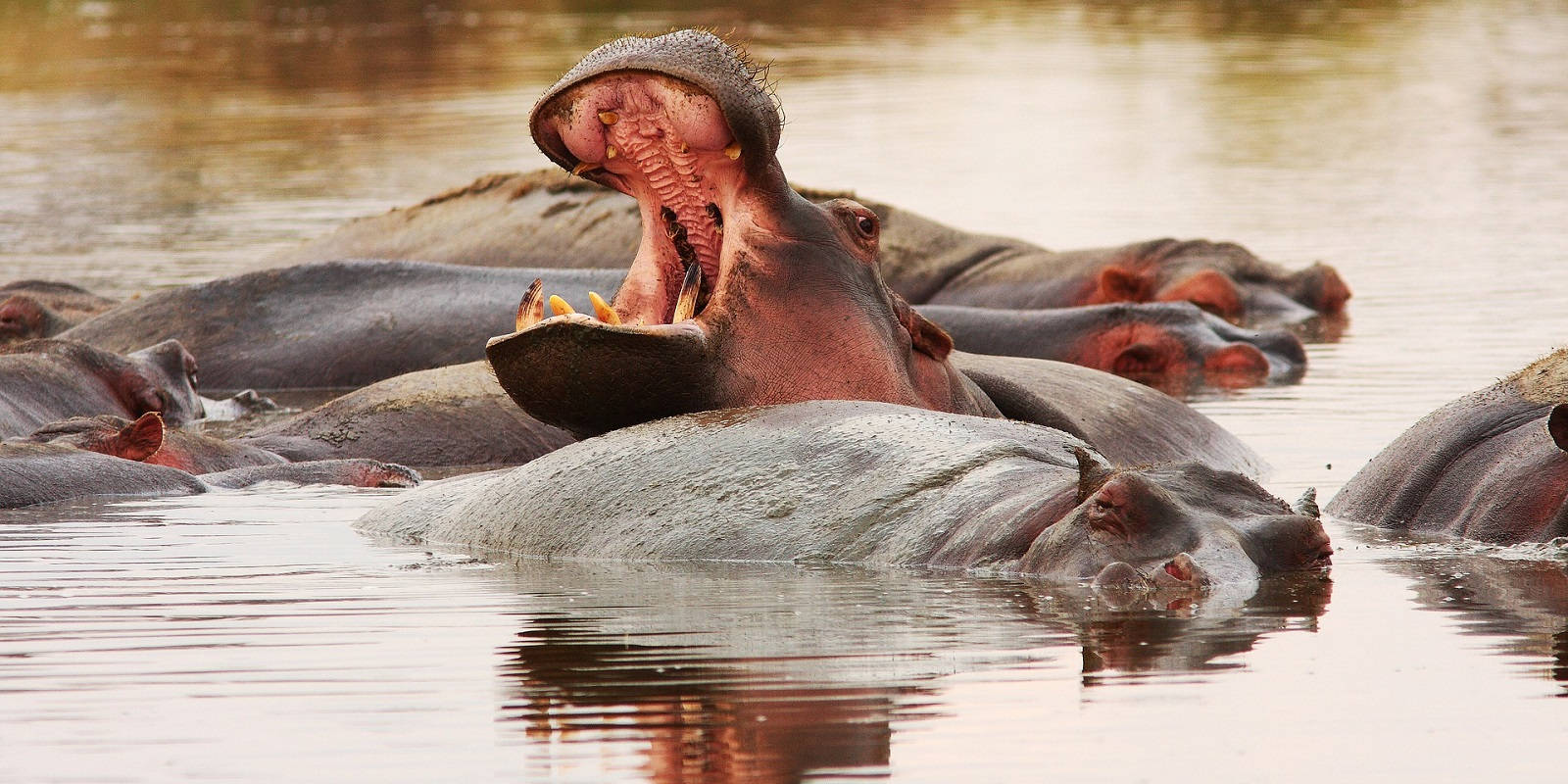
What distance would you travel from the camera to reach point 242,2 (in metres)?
48.6

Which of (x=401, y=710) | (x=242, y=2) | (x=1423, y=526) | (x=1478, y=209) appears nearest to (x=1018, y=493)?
(x=1423, y=526)

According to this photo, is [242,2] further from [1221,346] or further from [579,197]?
[1221,346]

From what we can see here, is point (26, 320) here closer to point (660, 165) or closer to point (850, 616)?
point (660, 165)

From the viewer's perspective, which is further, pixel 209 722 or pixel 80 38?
pixel 80 38

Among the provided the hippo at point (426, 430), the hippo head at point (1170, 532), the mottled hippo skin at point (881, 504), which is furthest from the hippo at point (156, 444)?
the hippo head at point (1170, 532)

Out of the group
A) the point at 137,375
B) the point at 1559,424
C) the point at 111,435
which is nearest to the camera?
the point at 1559,424

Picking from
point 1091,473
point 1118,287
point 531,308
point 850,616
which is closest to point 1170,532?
point 1091,473

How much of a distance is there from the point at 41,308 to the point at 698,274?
269 inches

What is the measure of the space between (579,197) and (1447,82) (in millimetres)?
19541

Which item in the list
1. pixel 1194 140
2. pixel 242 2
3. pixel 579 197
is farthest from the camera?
pixel 242 2

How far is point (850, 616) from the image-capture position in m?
5.39

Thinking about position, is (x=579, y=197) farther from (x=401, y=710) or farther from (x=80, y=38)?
(x=80, y=38)

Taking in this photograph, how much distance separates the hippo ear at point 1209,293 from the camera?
14.9 m

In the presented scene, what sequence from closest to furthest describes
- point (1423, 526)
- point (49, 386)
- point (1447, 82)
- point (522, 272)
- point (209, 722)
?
point (209, 722) < point (1423, 526) < point (49, 386) < point (522, 272) < point (1447, 82)
